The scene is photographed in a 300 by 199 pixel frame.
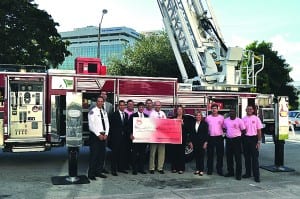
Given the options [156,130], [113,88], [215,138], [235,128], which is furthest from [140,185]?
[113,88]

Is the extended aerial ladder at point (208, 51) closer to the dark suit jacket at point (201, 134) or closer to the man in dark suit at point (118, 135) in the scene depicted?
the dark suit jacket at point (201, 134)

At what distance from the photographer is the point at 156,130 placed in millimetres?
9352

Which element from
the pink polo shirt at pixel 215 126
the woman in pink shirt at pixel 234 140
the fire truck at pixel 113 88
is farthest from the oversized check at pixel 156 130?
the fire truck at pixel 113 88

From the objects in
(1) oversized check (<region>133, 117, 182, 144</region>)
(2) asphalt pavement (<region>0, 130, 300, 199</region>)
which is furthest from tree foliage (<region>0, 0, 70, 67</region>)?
(1) oversized check (<region>133, 117, 182, 144</region>)

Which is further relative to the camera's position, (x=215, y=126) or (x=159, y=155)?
(x=159, y=155)

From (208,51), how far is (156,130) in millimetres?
4965

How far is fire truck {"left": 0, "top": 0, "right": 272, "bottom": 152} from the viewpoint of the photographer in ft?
31.5

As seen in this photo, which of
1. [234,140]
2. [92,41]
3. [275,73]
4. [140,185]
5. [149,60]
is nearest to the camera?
[140,185]

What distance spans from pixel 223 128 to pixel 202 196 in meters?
2.54

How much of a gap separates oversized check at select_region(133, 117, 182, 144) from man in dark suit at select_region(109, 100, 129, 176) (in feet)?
0.89

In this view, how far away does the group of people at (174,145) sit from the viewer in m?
8.65

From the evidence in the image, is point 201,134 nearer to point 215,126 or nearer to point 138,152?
point 215,126

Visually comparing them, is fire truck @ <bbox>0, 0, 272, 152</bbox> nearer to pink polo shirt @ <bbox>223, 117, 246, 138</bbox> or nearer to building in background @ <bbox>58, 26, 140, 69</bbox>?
pink polo shirt @ <bbox>223, 117, 246, 138</bbox>

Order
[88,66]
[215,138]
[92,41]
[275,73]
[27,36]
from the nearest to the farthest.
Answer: [215,138] < [88,66] < [27,36] < [275,73] < [92,41]
